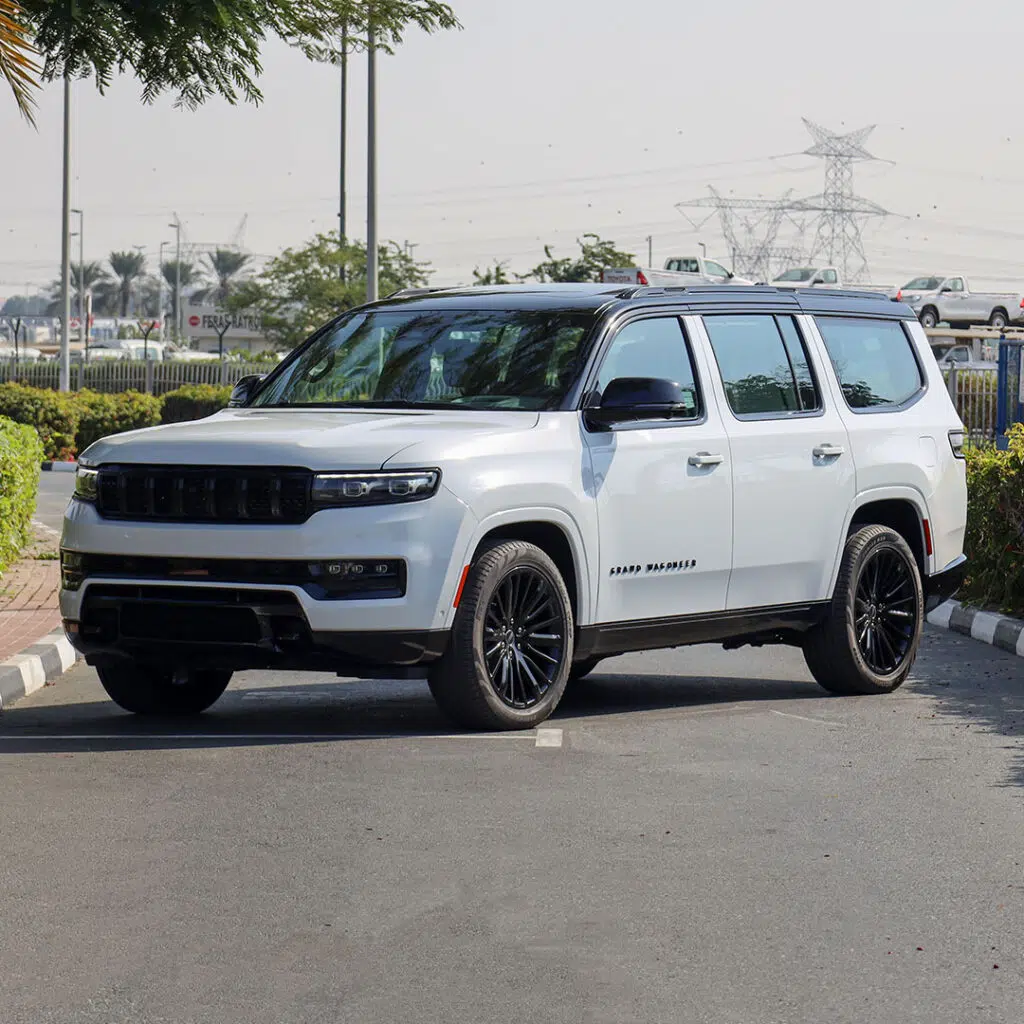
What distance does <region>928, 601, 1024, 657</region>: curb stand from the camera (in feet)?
43.0

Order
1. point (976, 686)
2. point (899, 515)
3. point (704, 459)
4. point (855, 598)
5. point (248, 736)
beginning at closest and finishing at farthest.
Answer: point (248, 736), point (704, 459), point (855, 598), point (976, 686), point (899, 515)

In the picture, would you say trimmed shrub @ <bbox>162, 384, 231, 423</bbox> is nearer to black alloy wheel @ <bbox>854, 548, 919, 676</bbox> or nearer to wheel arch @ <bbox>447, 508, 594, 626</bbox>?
black alloy wheel @ <bbox>854, 548, 919, 676</bbox>

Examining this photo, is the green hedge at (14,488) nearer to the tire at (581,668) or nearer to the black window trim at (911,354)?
the tire at (581,668)

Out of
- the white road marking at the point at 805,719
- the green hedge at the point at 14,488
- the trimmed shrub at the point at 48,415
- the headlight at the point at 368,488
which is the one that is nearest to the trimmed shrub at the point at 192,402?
the trimmed shrub at the point at 48,415

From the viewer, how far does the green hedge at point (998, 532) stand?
13914 millimetres

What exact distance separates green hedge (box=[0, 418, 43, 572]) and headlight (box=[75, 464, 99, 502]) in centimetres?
564

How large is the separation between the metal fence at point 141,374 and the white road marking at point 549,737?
Answer: 41.8 meters

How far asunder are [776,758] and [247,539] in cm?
239

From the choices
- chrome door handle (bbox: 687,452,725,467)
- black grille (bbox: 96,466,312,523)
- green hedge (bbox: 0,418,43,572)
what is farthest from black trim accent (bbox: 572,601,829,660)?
green hedge (bbox: 0,418,43,572)

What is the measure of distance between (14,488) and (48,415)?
21.9 metres

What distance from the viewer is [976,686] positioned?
11.1 metres

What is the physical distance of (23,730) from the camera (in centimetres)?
937

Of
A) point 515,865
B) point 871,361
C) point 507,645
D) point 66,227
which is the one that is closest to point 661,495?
point 507,645

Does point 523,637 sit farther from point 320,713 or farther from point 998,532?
point 998,532
